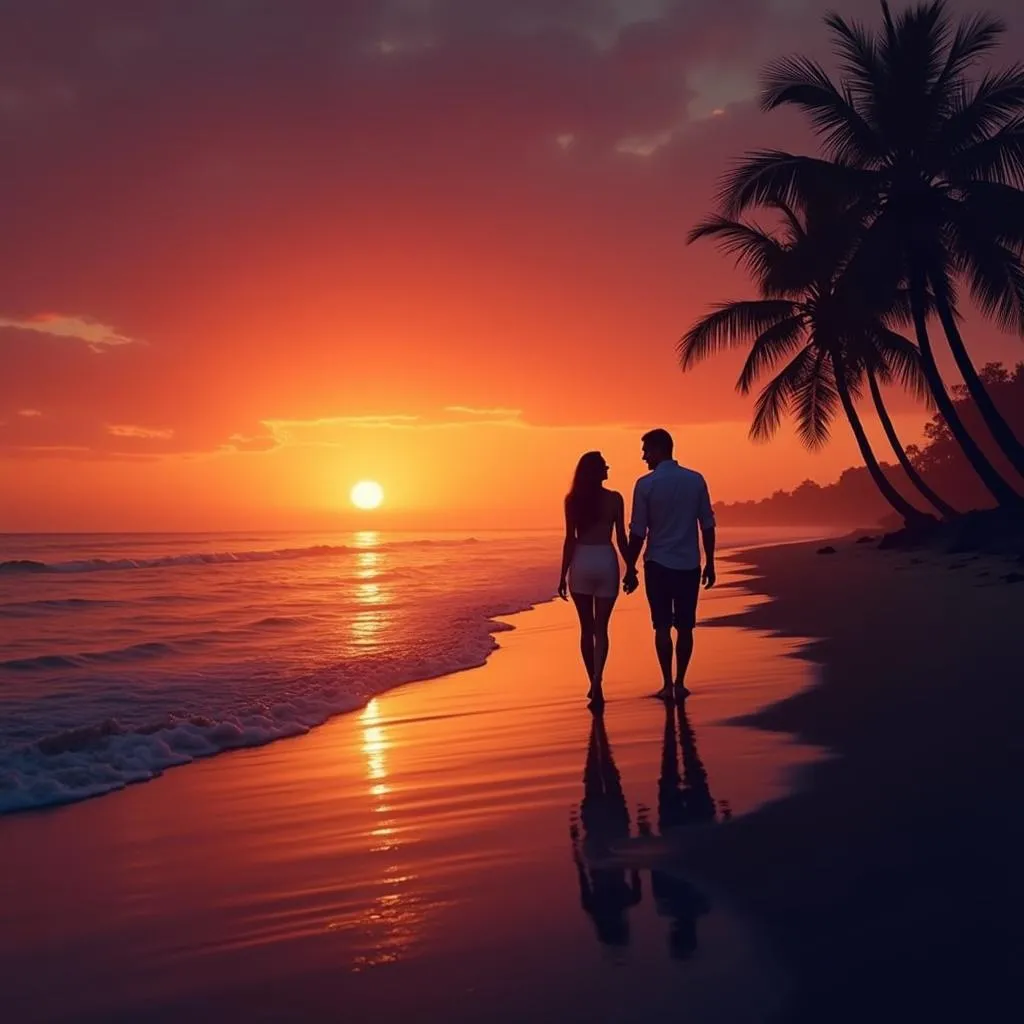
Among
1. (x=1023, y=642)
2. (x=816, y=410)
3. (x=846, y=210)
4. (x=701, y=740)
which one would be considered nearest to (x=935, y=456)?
(x=816, y=410)

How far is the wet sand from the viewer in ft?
9.48

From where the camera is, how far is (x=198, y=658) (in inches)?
515

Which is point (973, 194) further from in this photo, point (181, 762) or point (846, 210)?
point (181, 762)

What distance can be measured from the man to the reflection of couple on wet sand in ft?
5.33

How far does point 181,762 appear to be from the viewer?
7059 millimetres

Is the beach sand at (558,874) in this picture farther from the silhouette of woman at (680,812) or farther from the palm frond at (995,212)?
the palm frond at (995,212)

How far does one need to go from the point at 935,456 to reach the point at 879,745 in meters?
56.7

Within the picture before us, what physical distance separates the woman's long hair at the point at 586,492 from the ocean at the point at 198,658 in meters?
2.75

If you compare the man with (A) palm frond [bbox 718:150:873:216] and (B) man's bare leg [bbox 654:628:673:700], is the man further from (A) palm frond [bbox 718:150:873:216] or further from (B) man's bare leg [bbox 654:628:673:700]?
(A) palm frond [bbox 718:150:873:216]

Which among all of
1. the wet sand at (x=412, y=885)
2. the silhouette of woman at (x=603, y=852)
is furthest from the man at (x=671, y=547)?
the silhouette of woman at (x=603, y=852)

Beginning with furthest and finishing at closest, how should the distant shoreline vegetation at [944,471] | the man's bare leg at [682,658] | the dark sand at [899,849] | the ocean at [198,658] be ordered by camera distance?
the distant shoreline vegetation at [944,471], the man's bare leg at [682,658], the ocean at [198,658], the dark sand at [899,849]

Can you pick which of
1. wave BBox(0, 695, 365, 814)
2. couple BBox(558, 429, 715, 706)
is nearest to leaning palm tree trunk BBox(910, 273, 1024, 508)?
couple BBox(558, 429, 715, 706)

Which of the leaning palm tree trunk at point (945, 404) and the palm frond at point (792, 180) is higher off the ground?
the palm frond at point (792, 180)

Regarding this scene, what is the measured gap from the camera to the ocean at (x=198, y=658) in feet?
23.6
